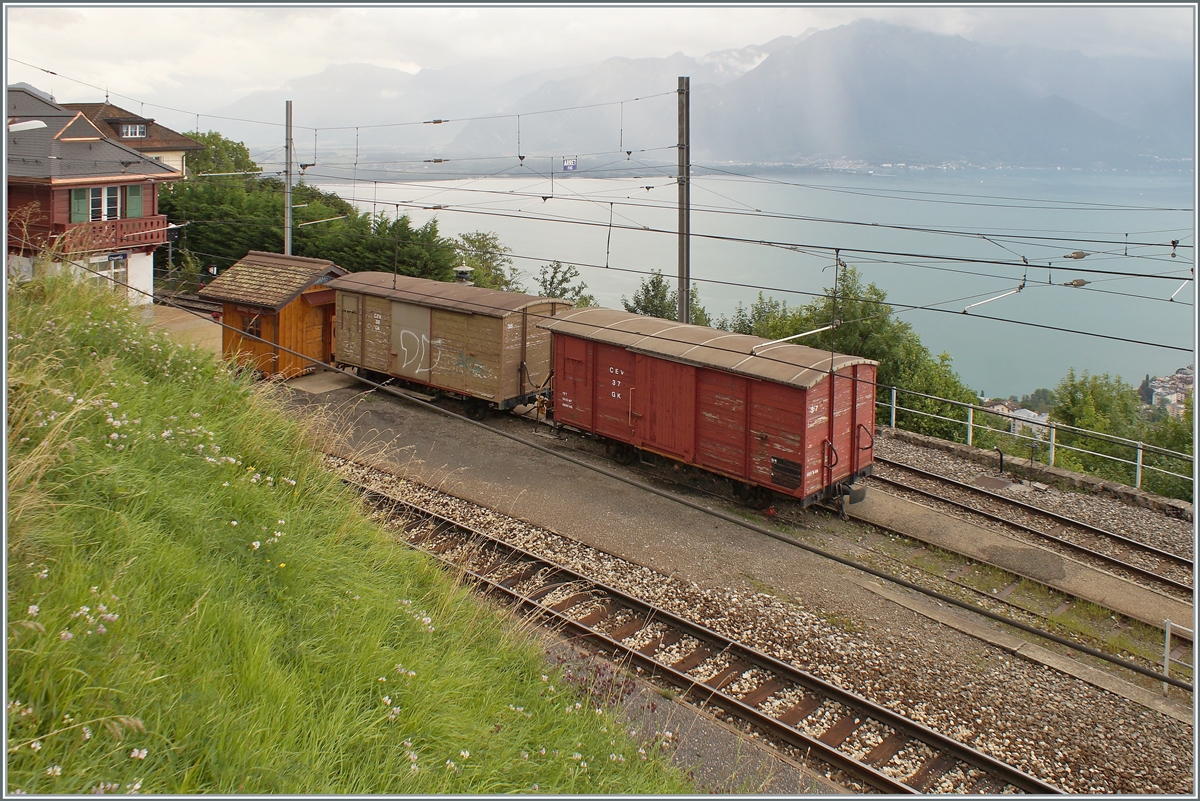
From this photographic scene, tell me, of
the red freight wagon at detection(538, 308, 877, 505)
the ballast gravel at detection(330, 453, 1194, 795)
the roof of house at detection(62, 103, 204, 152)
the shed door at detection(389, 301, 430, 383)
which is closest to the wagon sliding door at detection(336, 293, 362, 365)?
the shed door at detection(389, 301, 430, 383)

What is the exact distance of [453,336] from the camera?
19234mm

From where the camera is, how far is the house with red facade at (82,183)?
21359 mm

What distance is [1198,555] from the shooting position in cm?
699

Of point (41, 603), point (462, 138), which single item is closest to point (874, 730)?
point (41, 603)

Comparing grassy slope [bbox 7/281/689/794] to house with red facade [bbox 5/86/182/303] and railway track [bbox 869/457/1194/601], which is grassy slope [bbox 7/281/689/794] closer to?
railway track [bbox 869/457/1194/601]

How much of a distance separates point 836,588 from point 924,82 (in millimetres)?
130833

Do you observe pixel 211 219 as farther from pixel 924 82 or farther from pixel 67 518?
pixel 924 82

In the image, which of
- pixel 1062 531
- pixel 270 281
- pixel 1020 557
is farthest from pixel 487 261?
pixel 1020 557

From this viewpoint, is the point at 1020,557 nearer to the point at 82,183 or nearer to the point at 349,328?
the point at 349,328

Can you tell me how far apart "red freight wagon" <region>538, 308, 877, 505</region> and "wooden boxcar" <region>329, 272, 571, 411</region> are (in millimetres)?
1820

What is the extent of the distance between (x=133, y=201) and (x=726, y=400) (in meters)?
20.3

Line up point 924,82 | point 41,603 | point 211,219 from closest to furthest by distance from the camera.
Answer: point 41,603
point 211,219
point 924,82

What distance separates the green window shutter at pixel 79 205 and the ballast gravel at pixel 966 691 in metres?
19.0

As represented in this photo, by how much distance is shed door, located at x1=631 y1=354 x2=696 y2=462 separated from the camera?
49.7 ft
